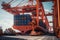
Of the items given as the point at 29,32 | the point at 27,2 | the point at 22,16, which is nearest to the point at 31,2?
the point at 27,2

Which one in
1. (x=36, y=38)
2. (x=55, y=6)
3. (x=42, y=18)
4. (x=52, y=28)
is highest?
(x=55, y=6)

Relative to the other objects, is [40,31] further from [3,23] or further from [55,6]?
[3,23]

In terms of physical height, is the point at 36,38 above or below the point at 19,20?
below

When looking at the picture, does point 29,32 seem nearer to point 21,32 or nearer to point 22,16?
point 21,32

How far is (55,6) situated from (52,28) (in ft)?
1.90

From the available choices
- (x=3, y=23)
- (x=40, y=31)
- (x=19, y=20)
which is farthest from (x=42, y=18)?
(x=3, y=23)

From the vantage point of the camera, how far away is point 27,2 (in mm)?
3645

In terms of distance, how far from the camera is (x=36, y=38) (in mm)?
3301

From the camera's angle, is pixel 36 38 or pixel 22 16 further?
pixel 22 16

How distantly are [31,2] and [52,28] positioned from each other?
867mm

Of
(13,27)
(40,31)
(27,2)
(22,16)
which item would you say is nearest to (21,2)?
(27,2)

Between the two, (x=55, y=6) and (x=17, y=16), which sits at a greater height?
(x=55, y=6)

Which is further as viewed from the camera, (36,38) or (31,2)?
(31,2)

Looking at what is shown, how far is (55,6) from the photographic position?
3.57 metres
